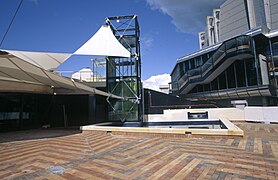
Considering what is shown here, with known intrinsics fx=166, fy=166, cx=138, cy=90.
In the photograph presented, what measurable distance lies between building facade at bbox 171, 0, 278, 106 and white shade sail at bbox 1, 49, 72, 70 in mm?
14573

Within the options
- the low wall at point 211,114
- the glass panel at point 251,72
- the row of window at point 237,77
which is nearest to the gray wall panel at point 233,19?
the row of window at point 237,77

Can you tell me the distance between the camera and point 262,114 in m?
9.80

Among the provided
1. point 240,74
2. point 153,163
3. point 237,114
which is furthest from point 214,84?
point 153,163

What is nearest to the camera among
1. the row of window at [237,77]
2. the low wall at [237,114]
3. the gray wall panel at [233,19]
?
the low wall at [237,114]

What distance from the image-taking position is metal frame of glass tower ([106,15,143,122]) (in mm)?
13055

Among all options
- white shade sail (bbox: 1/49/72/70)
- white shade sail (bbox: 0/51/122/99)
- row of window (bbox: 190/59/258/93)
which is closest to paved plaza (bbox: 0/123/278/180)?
white shade sail (bbox: 0/51/122/99)

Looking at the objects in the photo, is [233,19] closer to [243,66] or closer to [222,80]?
[243,66]

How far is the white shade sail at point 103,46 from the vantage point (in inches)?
449

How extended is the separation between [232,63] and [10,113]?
19798 mm

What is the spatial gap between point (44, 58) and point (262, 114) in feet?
45.4

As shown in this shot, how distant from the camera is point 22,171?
3.18m

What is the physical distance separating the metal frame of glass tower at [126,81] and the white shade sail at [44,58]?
364 centimetres

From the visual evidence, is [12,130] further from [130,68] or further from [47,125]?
[130,68]

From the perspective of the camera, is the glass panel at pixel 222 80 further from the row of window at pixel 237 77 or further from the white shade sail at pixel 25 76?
the white shade sail at pixel 25 76
